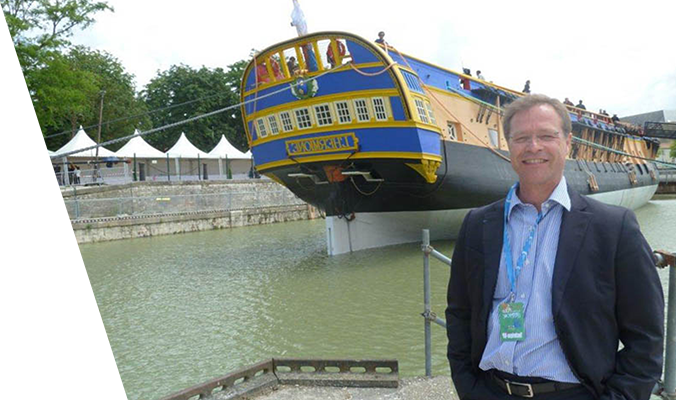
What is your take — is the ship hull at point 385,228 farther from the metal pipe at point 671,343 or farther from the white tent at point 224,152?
the white tent at point 224,152

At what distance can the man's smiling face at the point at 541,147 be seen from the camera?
1.76m

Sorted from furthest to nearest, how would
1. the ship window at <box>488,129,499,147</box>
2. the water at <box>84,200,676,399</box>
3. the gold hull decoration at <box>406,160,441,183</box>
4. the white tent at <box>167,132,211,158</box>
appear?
the white tent at <box>167,132,211,158</box>, the ship window at <box>488,129,499,147</box>, the gold hull decoration at <box>406,160,441,183</box>, the water at <box>84,200,676,399</box>

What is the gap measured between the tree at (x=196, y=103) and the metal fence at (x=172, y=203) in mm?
24437

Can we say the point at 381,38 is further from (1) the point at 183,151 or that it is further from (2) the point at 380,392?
(1) the point at 183,151

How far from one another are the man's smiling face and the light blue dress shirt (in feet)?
0.20

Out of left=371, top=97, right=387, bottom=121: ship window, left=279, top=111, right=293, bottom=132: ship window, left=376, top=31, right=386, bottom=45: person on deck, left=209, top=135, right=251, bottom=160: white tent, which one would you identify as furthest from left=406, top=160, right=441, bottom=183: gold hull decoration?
left=209, top=135, right=251, bottom=160: white tent

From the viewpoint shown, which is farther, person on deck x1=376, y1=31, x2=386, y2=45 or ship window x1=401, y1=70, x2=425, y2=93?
person on deck x1=376, y1=31, x2=386, y2=45

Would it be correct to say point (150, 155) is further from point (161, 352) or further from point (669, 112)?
point (669, 112)

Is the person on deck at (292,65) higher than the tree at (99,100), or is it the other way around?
the tree at (99,100)

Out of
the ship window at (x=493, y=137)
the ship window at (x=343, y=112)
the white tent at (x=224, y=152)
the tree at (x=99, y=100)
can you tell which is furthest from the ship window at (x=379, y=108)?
the white tent at (x=224, y=152)

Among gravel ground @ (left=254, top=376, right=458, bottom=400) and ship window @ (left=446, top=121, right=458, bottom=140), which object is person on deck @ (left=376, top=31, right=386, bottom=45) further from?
gravel ground @ (left=254, top=376, right=458, bottom=400)

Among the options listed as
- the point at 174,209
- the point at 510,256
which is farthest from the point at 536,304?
the point at 174,209

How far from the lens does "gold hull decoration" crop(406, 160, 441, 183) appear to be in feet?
40.4

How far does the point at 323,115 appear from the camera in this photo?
12.7m
